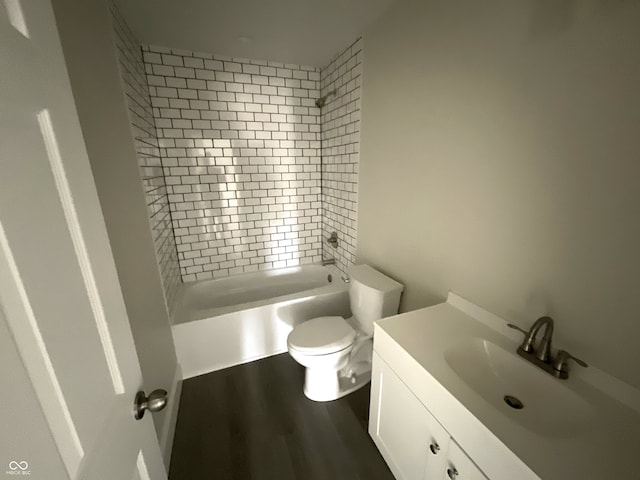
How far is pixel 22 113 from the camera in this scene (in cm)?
39

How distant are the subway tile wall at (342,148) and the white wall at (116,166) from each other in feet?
4.62

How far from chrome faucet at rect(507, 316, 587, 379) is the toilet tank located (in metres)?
0.69

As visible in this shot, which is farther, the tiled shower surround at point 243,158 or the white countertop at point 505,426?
the tiled shower surround at point 243,158

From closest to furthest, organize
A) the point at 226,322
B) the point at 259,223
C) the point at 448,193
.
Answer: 1. the point at 448,193
2. the point at 226,322
3. the point at 259,223

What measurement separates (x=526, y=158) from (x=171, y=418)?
2132 millimetres

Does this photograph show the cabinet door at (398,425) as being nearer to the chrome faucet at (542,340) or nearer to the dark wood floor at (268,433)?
the dark wood floor at (268,433)

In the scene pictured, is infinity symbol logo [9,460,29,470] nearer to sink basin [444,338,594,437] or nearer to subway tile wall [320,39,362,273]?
sink basin [444,338,594,437]

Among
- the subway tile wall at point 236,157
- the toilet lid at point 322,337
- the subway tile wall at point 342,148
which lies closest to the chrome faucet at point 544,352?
the toilet lid at point 322,337

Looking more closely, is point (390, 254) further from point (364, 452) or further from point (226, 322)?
point (226, 322)

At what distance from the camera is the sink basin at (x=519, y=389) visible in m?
0.81

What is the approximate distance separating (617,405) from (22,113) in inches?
62.3

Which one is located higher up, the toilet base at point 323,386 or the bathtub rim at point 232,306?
the bathtub rim at point 232,306

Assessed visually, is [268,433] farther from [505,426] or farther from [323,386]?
[505,426]

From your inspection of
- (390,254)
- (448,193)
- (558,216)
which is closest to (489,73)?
(448,193)
